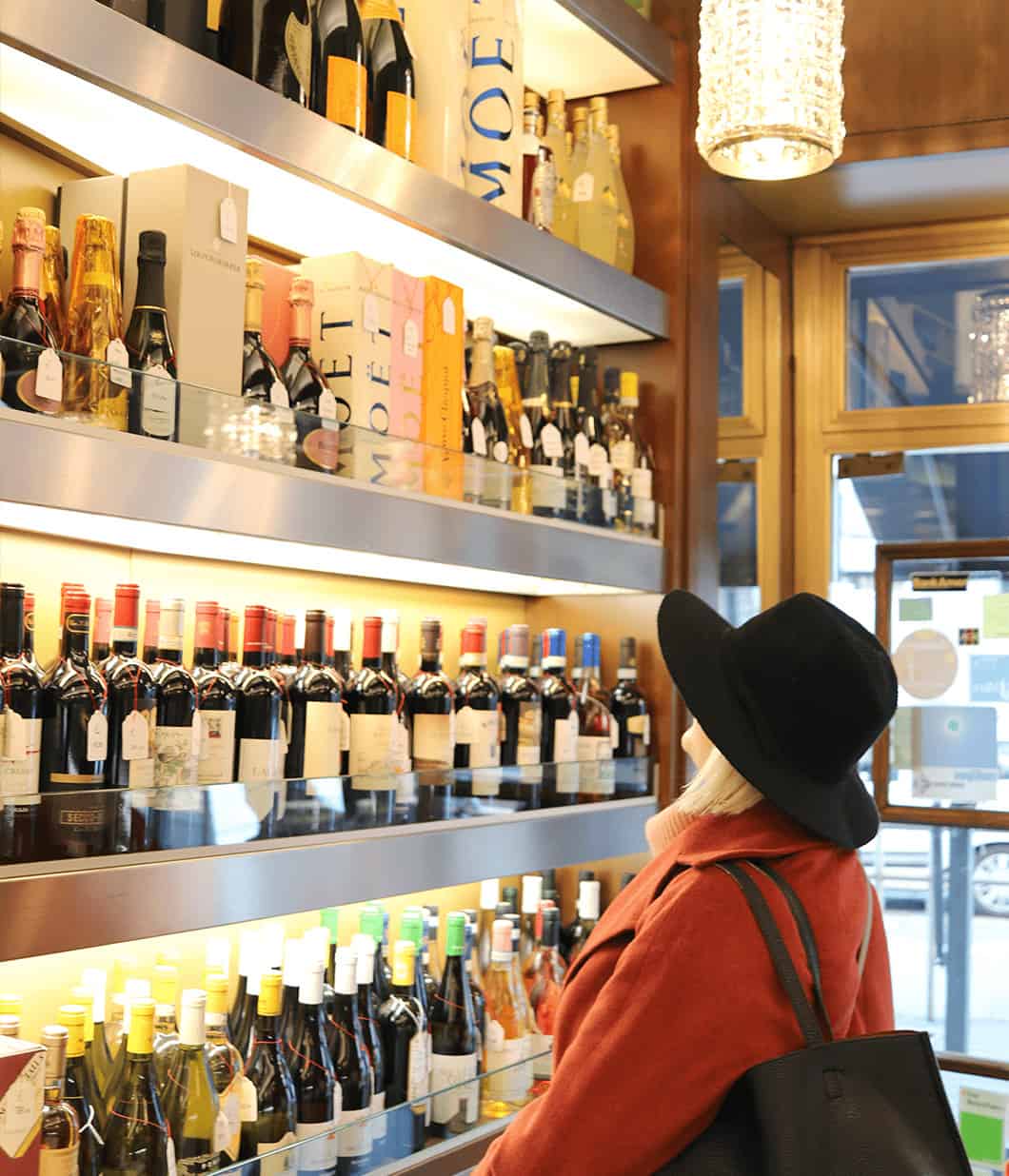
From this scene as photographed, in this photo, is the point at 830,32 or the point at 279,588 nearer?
the point at 830,32

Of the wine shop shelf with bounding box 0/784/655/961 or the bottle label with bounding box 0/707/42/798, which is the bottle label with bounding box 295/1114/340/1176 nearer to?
the wine shop shelf with bounding box 0/784/655/961

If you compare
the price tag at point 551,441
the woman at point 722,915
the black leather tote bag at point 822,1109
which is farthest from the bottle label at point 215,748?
the price tag at point 551,441

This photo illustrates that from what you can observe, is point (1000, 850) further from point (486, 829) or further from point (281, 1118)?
point (281, 1118)

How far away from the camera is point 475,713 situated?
2643 mm

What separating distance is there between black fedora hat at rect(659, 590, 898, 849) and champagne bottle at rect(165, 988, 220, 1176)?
0.89 metres

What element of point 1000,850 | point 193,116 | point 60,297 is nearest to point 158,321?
point 60,297

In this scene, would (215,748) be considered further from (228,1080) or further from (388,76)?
(388,76)

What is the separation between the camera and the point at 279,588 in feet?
8.52

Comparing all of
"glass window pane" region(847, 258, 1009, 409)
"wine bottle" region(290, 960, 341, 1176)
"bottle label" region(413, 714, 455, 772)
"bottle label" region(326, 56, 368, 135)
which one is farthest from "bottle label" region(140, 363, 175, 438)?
"glass window pane" region(847, 258, 1009, 409)

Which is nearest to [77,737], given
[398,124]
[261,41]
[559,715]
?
[261,41]

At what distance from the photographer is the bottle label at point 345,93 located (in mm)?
2236

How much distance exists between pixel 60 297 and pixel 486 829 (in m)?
1.12

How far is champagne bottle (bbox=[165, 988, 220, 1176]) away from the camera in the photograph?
2.05 metres

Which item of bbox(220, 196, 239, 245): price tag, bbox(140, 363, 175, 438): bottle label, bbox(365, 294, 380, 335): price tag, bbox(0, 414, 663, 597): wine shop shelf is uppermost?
bbox(220, 196, 239, 245): price tag
